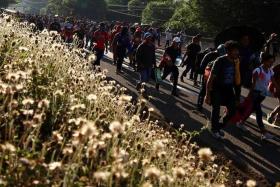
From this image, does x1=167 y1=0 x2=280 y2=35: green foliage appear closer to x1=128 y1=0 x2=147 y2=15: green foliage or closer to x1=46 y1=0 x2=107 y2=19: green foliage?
x1=128 y1=0 x2=147 y2=15: green foliage

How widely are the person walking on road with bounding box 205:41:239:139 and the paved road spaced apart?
1.31 ft

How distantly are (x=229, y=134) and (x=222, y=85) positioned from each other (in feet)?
3.96

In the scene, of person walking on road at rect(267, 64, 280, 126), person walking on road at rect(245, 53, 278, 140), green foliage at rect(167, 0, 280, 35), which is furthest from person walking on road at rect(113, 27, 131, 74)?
green foliage at rect(167, 0, 280, 35)

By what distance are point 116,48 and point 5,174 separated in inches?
618

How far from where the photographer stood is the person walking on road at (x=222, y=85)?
9.45 metres

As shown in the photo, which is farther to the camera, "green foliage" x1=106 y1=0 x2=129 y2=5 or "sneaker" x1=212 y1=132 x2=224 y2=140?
"green foliage" x1=106 y1=0 x2=129 y2=5

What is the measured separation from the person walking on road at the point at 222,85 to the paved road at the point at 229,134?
400 millimetres

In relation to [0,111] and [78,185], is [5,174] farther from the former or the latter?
[0,111]

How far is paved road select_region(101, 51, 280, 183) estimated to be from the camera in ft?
28.2

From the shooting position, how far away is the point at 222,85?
9.70 m

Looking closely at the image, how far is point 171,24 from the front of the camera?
50.0 meters

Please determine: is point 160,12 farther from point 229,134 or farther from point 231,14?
point 229,134

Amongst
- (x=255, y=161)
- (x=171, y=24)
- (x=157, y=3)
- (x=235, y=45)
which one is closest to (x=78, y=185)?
(x=255, y=161)

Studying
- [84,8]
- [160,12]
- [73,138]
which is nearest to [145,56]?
[73,138]
